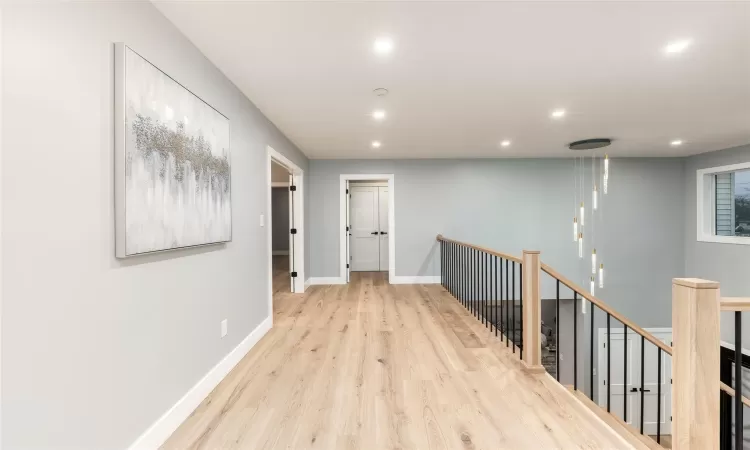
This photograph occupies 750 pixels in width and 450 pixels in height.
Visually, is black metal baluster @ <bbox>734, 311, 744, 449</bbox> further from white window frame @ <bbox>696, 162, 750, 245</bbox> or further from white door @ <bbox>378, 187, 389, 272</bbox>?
white door @ <bbox>378, 187, 389, 272</bbox>

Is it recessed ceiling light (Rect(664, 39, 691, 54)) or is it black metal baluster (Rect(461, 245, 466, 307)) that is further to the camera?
black metal baluster (Rect(461, 245, 466, 307))

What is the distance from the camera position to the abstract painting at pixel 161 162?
146 centimetres

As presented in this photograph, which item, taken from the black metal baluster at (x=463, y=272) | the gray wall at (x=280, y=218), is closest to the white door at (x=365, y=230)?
the black metal baluster at (x=463, y=272)

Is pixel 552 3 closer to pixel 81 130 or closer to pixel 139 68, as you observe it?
pixel 139 68

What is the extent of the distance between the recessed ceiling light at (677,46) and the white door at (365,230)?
5427mm

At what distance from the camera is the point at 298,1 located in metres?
1.70

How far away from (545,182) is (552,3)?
4.97 meters

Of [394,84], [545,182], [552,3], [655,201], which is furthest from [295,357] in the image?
[655,201]

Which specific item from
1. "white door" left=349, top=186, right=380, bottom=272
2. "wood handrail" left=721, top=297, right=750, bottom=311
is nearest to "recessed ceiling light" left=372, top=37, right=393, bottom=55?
"wood handrail" left=721, top=297, right=750, bottom=311

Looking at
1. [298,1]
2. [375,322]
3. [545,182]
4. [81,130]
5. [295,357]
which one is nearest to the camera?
[81,130]

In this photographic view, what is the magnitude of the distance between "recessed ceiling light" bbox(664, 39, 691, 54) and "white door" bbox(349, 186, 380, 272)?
17.8ft

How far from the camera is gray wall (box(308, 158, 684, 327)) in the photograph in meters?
6.12

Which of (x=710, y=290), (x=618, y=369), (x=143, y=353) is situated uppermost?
(x=710, y=290)

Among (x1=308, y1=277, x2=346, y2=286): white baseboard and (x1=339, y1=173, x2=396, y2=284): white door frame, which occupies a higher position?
(x1=339, y1=173, x2=396, y2=284): white door frame
